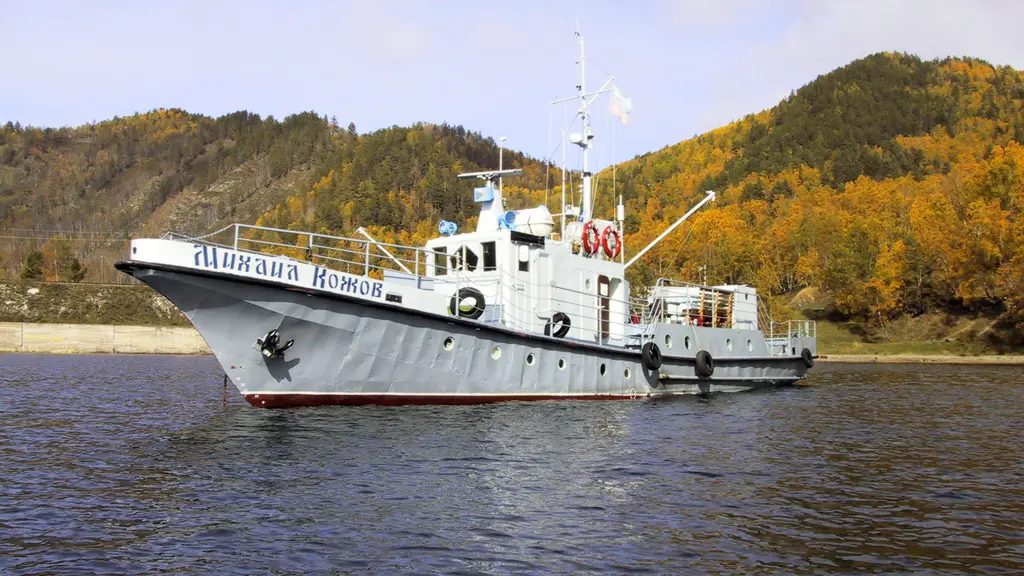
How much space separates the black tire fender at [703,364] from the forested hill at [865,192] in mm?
40243

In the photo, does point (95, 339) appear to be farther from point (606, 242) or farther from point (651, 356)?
point (651, 356)

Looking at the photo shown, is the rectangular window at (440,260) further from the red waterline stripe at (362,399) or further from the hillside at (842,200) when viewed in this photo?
the red waterline stripe at (362,399)

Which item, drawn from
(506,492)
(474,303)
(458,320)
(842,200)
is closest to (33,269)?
(842,200)

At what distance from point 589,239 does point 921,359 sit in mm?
40677

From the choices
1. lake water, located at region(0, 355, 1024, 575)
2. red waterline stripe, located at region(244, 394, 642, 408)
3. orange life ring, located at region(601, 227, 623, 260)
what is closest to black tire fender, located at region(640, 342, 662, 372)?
lake water, located at region(0, 355, 1024, 575)

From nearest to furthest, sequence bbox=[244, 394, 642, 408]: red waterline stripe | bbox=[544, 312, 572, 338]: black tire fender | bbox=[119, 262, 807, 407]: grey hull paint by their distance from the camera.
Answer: bbox=[119, 262, 807, 407]: grey hull paint
bbox=[244, 394, 642, 408]: red waterline stripe
bbox=[544, 312, 572, 338]: black tire fender

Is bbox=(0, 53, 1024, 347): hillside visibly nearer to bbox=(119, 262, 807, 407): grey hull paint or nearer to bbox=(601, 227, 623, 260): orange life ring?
bbox=(119, 262, 807, 407): grey hull paint

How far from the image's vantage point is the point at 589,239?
2588cm

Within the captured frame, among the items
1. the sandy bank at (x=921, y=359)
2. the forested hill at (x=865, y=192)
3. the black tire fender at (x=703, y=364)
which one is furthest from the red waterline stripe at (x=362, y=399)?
the forested hill at (x=865, y=192)

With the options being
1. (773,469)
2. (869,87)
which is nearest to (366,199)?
(869,87)

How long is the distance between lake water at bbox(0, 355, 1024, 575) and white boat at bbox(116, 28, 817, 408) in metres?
0.90

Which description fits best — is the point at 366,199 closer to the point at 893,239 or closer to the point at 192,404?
the point at 893,239

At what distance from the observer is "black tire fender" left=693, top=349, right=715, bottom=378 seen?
26.6 meters

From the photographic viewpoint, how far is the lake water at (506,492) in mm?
9477
